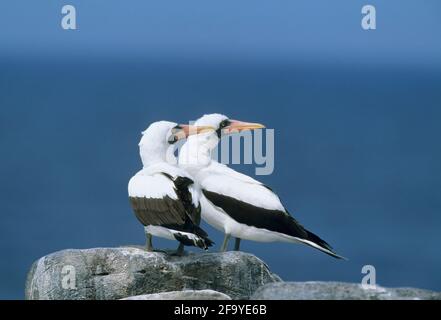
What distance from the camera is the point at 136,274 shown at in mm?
12047

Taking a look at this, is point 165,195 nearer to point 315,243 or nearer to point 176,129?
point 176,129

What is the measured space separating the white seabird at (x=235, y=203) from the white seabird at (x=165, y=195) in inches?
15.4

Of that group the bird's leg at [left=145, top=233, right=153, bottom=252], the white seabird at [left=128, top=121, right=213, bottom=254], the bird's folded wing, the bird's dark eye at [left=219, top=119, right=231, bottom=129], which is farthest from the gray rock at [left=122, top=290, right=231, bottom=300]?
the bird's dark eye at [left=219, top=119, right=231, bottom=129]

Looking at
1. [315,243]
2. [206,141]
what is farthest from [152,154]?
[315,243]

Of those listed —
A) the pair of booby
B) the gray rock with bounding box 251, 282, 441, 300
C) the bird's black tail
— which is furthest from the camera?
the pair of booby

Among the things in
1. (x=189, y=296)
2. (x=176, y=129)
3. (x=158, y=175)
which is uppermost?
(x=176, y=129)

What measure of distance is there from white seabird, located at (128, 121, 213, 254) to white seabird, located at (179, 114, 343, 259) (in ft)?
1.28

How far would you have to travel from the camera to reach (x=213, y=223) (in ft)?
42.8

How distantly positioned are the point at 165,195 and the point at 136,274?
0.81m

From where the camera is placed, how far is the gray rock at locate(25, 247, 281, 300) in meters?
12.0

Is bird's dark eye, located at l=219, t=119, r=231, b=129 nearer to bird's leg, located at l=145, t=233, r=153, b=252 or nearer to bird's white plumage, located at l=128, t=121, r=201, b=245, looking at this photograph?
bird's white plumage, located at l=128, t=121, r=201, b=245
